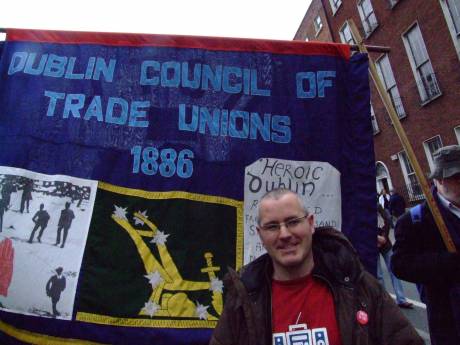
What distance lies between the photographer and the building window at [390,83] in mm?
14749

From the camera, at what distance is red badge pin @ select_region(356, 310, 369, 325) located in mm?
1453

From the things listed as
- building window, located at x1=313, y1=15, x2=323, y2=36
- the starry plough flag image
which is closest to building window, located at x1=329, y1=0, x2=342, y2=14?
building window, located at x1=313, y1=15, x2=323, y2=36

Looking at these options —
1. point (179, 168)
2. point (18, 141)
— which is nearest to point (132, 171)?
point (179, 168)

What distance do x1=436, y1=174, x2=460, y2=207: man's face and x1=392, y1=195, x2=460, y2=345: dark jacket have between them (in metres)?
0.07

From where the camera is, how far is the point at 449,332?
6.45 ft

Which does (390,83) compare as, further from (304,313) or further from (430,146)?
(304,313)

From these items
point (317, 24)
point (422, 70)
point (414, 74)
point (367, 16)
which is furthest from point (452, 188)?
point (317, 24)

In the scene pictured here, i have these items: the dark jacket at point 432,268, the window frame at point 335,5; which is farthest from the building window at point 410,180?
the dark jacket at point 432,268

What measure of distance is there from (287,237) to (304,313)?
32 cm

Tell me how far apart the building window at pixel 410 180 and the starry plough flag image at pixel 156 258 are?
43.8ft

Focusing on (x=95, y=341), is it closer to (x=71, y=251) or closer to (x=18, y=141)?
(x=71, y=251)

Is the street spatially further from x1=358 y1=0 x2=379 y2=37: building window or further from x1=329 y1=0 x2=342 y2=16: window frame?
x1=329 y1=0 x2=342 y2=16: window frame

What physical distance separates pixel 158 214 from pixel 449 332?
1.75m

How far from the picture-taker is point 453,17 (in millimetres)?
Answer: 11602
